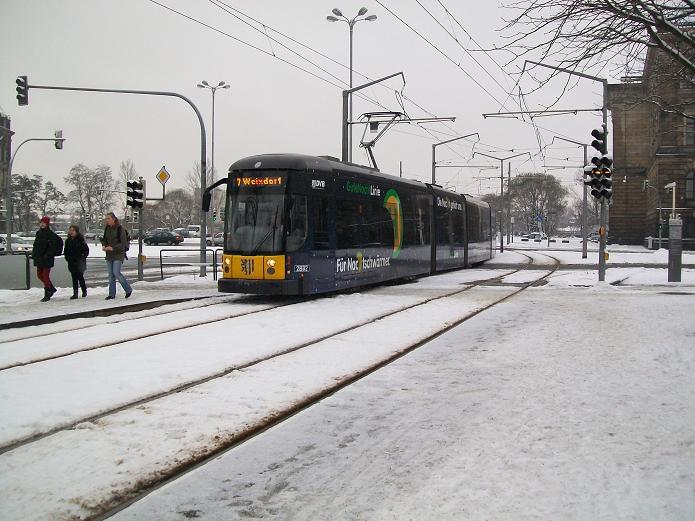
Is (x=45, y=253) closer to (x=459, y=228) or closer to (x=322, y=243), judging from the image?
(x=322, y=243)

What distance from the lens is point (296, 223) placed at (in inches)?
523

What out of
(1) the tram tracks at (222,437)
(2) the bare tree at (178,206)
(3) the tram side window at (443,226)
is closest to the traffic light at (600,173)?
(3) the tram side window at (443,226)

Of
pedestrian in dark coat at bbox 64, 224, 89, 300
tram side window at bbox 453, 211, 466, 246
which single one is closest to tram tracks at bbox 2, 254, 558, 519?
pedestrian in dark coat at bbox 64, 224, 89, 300

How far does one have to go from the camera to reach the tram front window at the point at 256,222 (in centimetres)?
1309

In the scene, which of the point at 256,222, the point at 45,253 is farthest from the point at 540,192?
the point at 45,253

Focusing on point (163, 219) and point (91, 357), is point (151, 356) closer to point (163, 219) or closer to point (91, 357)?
point (91, 357)

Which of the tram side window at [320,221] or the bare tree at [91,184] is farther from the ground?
the bare tree at [91,184]

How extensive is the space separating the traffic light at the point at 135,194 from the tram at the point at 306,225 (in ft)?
14.2

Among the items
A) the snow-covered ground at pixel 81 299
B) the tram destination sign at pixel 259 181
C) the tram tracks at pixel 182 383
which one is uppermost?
the tram destination sign at pixel 259 181

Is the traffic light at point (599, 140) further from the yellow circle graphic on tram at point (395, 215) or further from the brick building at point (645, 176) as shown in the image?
the brick building at point (645, 176)

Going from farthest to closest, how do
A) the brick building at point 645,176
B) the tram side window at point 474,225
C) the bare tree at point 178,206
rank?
1. the bare tree at point 178,206
2. the brick building at point 645,176
3. the tram side window at point 474,225

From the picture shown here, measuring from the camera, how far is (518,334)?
9.46 meters

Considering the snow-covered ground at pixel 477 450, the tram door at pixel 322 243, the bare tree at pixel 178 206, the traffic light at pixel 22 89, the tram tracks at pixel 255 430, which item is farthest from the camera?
the bare tree at pixel 178 206

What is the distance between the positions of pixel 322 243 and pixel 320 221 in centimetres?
47
